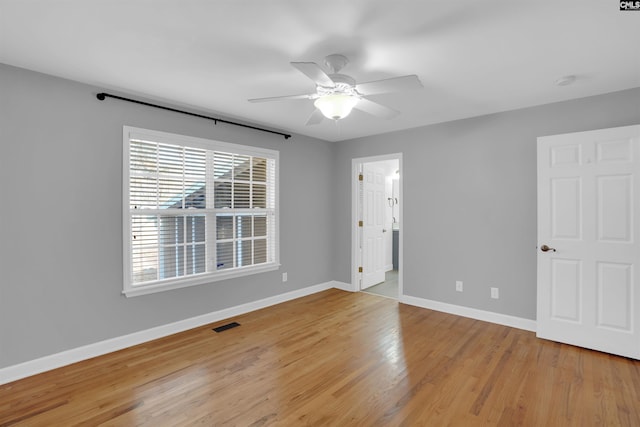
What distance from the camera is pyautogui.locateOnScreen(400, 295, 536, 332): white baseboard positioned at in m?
3.53

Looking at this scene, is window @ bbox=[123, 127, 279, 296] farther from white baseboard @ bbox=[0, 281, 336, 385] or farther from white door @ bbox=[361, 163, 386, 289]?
white door @ bbox=[361, 163, 386, 289]

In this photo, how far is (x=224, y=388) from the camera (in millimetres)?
2383

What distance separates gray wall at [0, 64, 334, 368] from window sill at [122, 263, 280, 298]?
0.08 metres

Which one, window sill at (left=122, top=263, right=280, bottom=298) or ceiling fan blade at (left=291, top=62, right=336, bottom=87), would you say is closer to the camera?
ceiling fan blade at (left=291, top=62, right=336, bottom=87)

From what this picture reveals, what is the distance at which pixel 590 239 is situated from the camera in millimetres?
3029

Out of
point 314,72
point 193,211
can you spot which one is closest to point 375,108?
point 314,72

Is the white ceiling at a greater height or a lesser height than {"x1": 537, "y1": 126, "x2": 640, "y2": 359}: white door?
greater

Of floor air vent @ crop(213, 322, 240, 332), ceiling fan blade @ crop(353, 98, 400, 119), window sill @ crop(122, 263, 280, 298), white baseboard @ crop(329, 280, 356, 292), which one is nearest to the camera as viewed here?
ceiling fan blade @ crop(353, 98, 400, 119)

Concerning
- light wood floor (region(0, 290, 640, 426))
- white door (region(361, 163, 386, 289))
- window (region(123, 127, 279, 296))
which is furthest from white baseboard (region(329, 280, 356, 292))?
light wood floor (region(0, 290, 640, 426))

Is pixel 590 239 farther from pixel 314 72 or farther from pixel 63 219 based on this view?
pixel 63 219

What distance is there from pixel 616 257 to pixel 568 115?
149 cm

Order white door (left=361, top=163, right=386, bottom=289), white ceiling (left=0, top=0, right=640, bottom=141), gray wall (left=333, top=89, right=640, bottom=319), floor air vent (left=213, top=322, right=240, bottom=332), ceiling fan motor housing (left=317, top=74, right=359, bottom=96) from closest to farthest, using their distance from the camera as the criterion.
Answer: white ceiling (left=0, top=0, right=640, bottom=141) → ceiling fan motor housing (left=317, top=74, right=359, bottom=96) → gray wall (left=333, top=89, right=640, bottom=319) → floor air vent (left=213, top=322, right=240, bottom=332) → white door (left=361, top=163, right=386, bottom=289)

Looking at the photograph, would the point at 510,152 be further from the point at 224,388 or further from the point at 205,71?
the point at 224,388

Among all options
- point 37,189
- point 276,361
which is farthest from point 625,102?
point 37,189
